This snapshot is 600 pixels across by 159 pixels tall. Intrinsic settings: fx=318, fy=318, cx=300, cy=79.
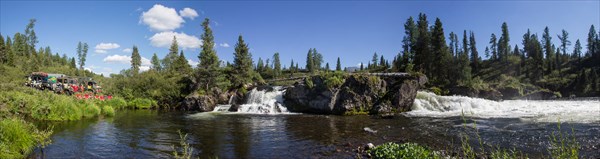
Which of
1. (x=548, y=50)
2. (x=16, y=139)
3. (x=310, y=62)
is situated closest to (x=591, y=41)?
(x=548, y=50)

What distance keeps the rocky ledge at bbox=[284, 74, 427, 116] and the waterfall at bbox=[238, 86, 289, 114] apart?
3.04m

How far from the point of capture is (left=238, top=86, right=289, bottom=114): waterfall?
39062 mm

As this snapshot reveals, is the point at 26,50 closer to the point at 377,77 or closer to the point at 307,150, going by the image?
the point at 377,77

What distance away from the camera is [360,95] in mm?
36406

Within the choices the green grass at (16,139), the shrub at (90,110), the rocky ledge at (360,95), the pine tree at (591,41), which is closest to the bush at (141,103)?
the shrub at (90,110)

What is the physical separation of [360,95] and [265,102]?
1275 centimetres

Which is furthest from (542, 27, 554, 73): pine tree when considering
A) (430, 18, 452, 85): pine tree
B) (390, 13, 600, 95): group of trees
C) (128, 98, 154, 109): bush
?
(128, 98, 154, 109): bush

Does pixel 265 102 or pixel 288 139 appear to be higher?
pixel 265 102

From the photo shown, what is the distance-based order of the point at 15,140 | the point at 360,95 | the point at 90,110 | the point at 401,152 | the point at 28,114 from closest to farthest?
the point at 401,152 → the point at 15,140 → the point at 28,114 → the point at 90,110 → the point at 360,95

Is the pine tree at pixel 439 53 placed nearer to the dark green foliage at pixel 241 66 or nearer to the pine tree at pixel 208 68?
the dark green foliage at pixel 241 66

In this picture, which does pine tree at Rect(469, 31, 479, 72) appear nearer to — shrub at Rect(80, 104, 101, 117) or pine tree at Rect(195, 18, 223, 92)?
pine tree at Rect(195, 18, 223, 92)

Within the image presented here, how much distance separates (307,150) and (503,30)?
119m

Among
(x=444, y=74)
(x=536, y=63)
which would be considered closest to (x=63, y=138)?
(x=444, y=74)

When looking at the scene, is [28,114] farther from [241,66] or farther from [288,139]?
[241,66]
